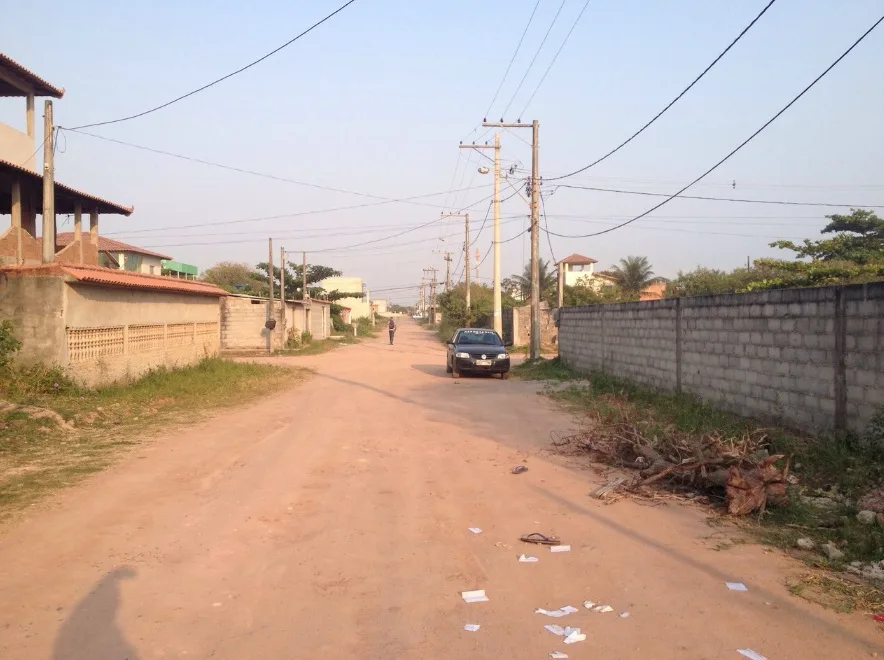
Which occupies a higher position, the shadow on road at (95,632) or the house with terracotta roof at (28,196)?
the house with terracotta roof at (28,196)

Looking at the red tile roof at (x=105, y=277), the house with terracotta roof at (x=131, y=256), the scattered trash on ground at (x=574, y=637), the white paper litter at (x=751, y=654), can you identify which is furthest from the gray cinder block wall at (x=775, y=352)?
the house with terracotta roof at (x=131, y=256)

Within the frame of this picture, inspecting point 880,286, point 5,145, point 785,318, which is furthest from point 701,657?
point 5,145

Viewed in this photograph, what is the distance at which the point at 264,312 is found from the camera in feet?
116

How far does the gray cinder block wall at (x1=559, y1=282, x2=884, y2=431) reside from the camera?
8005 millimetres

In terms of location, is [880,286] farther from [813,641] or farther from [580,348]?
[580,348]

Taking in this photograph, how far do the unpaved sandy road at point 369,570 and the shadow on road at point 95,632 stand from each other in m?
0.01

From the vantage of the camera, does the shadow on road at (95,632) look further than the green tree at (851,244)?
No

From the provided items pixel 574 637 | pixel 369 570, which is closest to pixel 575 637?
pixel 574 637

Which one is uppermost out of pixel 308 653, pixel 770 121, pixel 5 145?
pixel 5 145

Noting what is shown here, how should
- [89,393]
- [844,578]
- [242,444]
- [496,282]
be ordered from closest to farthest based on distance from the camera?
[844,578] < [242,444] < [89,393] < [496,282]

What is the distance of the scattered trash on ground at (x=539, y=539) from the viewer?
18.7 feet

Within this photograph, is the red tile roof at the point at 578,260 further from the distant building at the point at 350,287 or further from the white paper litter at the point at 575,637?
the white paper litter at the point at 575,637

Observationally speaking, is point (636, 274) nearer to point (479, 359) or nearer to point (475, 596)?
point (479, 359)

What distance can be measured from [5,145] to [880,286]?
22089 millimetres
